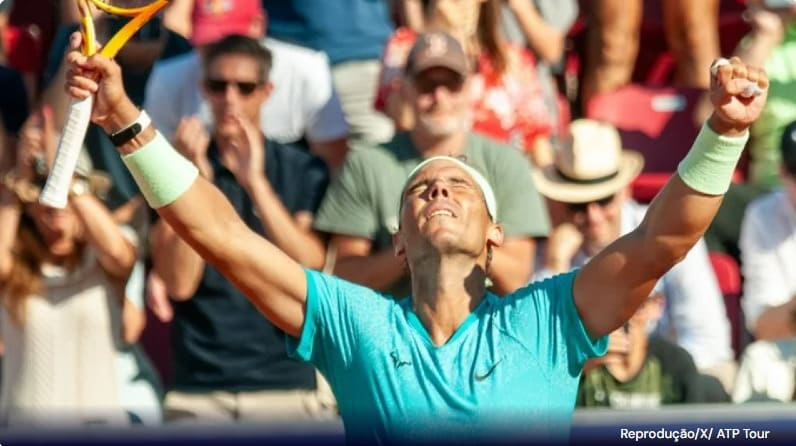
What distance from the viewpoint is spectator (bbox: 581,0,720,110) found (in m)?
7.71

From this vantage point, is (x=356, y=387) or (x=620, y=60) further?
(x=620, y=60)

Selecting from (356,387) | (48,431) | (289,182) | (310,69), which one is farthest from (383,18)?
(48,431)

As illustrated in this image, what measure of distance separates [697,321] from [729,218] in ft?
2.10

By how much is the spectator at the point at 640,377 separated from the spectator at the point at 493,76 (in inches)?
48.2

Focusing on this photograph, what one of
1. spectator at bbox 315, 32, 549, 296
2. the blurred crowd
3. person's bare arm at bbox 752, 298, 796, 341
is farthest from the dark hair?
person's bare arm at bbox 752, 298, 796, 341

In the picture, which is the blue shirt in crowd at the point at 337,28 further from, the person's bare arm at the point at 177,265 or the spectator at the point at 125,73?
the person's bare arm at the point at 177,265

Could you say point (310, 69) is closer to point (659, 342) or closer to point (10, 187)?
point (10, 187)

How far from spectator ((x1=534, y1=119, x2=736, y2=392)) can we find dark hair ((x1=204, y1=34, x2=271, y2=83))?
1.07m

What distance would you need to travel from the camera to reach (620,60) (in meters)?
7.88

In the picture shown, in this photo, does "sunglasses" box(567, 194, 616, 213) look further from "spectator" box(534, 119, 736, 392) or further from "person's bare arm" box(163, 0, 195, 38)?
"person's bare arm" box(163, 0, 195, 38)

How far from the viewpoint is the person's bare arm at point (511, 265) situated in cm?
609

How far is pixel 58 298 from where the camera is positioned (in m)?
6.48

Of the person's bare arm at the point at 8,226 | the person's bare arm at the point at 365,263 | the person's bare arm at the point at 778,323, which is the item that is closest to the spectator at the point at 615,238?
the person's bare arm at the point at 778,323

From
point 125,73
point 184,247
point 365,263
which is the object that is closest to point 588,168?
point 365,263
